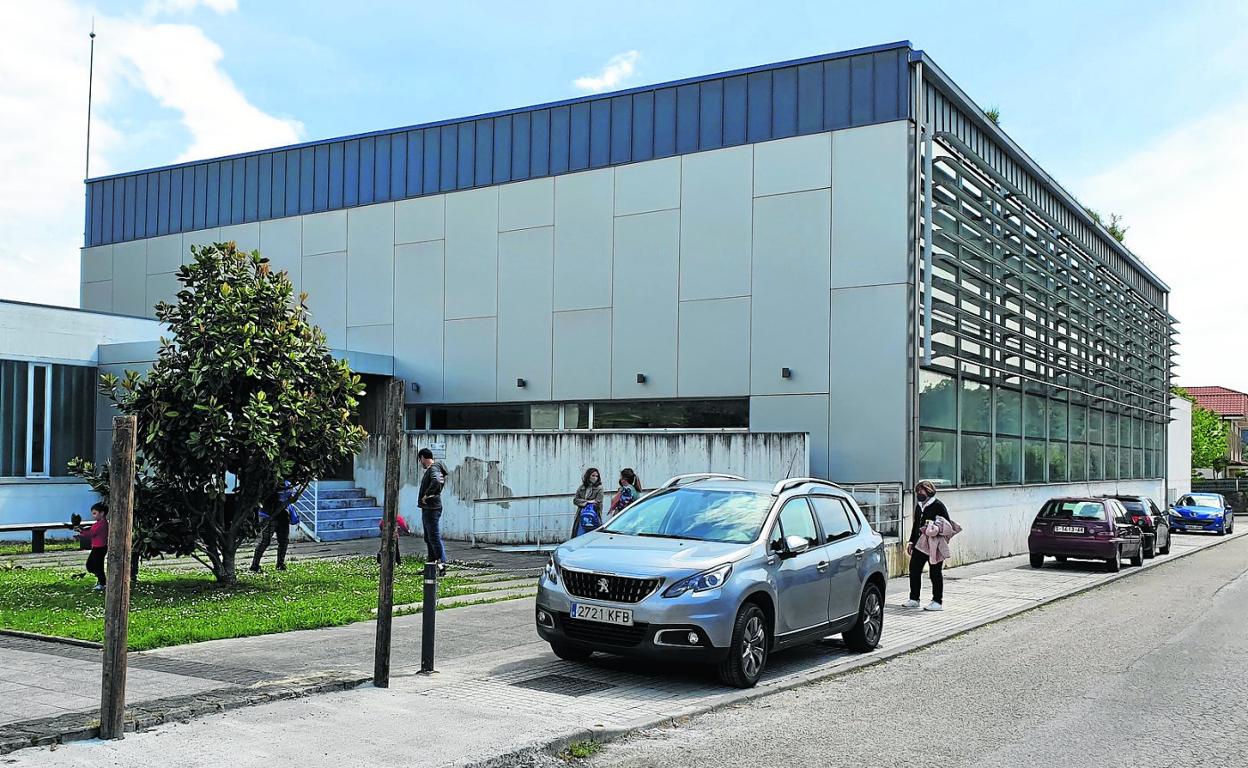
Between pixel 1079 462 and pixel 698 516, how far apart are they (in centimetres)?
2645

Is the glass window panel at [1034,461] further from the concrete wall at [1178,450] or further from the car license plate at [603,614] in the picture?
the car license plate at [603,614]

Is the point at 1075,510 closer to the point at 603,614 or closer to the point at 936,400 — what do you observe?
the point at 936,400

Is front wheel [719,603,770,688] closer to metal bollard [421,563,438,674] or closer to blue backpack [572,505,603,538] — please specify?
metal bollard [421,563,438,674]

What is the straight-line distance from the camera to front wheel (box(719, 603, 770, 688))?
29.9ft

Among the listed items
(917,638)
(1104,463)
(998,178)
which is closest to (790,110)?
(998,178)

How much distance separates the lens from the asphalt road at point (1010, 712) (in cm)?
711

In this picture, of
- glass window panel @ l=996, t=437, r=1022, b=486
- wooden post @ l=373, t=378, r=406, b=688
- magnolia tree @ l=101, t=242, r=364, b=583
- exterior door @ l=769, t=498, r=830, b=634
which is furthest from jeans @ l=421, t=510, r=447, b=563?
glass window panel @ l=996, t=437, r=1022, b=486

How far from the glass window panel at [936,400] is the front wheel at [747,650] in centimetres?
1346

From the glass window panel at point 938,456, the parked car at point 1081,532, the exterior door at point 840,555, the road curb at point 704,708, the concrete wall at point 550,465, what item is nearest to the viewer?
the road curb at point 704,708

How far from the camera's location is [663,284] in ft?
80.7

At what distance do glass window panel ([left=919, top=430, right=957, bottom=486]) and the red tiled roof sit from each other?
90099mm

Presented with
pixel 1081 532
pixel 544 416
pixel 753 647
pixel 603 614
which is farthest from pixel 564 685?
pixel 544 416

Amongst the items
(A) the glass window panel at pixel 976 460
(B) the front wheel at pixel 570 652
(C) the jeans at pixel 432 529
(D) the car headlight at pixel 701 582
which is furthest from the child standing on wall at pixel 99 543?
(A) the glass window panel at pixel 976 460

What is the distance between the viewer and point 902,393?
2158 centimetres
